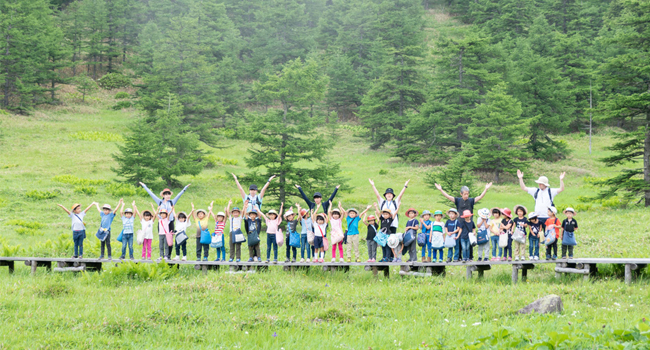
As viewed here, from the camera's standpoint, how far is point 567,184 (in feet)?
108

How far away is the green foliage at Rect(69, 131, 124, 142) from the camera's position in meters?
39.6

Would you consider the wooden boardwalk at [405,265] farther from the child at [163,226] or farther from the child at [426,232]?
the child at [163,226]

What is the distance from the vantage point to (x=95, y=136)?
133 ft

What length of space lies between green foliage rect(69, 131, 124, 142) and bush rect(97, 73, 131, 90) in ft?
55.2

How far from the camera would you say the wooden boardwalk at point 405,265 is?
413 inches

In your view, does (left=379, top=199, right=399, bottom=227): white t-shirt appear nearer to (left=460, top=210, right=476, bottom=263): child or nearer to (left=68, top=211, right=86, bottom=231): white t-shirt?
(left=460, top=210, right=476, bottom=263): child

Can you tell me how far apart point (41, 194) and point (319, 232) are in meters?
17.9

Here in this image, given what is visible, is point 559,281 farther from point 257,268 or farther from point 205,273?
point 205,273

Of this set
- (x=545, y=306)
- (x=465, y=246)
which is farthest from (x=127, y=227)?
(x=545, y=306)

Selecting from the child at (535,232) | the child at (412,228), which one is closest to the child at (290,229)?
the child at (412,228)

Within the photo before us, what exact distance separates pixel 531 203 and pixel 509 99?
965 centimetres

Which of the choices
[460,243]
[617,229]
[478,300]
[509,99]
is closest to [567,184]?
[509,99]

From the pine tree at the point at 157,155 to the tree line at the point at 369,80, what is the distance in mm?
118

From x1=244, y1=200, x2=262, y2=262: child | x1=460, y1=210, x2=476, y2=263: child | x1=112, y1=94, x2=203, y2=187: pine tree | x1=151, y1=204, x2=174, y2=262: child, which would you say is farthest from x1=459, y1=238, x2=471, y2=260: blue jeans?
x1=112, y1=94, x2=203, y2=187: pine tree
